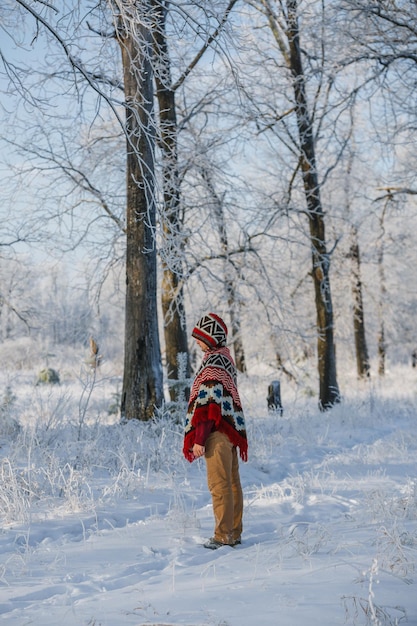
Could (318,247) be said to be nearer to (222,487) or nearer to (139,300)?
(139,300)

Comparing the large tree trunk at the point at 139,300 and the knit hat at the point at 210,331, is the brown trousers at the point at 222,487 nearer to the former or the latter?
the knit hat at the point at 210,331

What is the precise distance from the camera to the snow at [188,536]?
298cm

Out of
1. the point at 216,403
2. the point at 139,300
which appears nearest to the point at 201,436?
the point at 216,403

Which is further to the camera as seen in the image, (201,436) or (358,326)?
(358,326)

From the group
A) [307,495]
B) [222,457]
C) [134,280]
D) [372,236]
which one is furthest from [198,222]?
[372,236]

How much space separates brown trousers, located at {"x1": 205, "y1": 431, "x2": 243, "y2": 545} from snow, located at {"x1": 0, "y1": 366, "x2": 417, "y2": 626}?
0.18 meters

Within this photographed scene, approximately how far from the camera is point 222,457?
4.65 metres

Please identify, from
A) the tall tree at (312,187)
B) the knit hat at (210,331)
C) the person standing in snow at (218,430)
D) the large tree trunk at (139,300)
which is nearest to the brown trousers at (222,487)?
the person standing in snow at (218,430)

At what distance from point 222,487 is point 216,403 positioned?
0.65 meters

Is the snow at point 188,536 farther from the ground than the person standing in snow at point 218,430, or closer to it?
closer to it

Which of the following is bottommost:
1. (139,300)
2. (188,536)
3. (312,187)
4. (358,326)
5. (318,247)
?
(188,536)

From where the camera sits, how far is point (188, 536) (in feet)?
15.4

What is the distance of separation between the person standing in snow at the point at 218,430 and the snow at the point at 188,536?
0.25 meters

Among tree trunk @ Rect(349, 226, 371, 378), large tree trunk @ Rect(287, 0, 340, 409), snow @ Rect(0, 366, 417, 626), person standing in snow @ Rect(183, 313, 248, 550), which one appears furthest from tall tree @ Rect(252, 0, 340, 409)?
person standing in snow @ Rect(183, 313, 248, 550)
